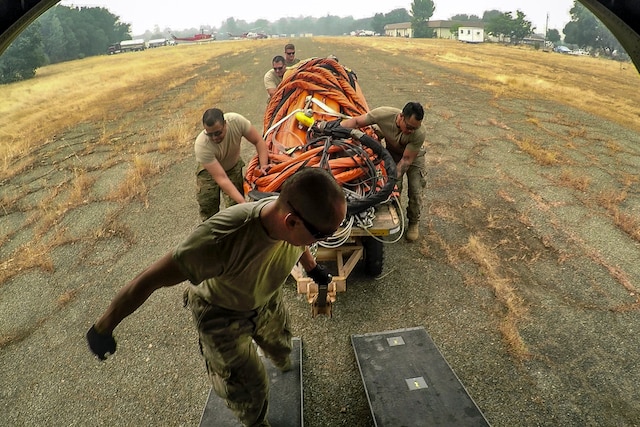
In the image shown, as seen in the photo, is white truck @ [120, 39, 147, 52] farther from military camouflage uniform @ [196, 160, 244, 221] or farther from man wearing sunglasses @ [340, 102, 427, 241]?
man wearing sunglasses @ [340, 102, 427, 241]

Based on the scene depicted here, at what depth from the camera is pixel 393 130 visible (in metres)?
4.25

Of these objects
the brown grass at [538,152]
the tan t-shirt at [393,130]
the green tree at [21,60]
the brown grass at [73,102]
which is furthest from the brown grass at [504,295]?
the green tree at [21,60]

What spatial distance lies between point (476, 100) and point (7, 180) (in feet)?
39.0

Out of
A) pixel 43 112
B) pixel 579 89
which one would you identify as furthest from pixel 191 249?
pixel 579 89

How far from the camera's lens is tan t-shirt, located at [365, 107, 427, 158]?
411 centimetres

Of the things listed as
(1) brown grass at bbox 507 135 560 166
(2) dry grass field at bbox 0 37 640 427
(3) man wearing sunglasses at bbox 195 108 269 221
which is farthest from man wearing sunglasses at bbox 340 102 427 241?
(1) brown grass at bbox 507 135 560 166

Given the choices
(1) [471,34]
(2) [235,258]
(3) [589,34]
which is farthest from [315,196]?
(3) [589,34]

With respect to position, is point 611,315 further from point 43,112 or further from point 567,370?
point 43,112

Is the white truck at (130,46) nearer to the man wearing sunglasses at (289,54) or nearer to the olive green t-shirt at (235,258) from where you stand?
the man wearing sunglasses at (289,54)

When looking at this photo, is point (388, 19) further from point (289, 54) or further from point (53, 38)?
point (289, 54)

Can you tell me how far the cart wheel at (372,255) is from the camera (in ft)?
12.2

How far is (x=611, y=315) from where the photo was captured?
3.42m

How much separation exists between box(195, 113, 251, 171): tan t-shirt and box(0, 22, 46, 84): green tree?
2491cm

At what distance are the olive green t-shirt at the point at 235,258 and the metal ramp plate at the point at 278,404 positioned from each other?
0.96 meters
